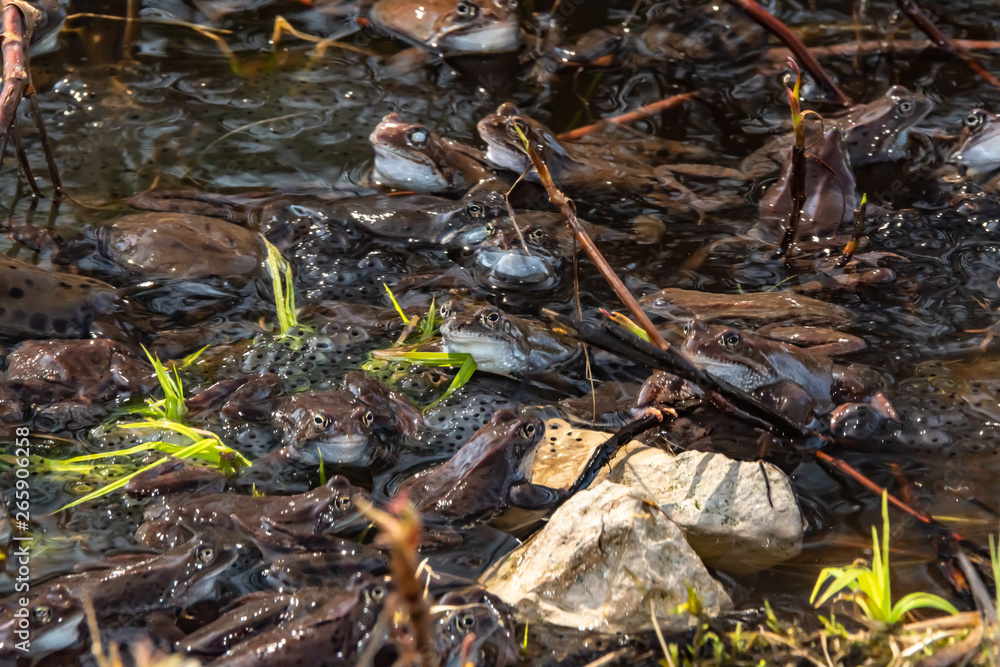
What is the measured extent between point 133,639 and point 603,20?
573 centimetres

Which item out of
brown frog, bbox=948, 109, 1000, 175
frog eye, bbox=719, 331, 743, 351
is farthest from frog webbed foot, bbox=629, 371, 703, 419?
brown frog, bbox=948, 109, 1000, 175

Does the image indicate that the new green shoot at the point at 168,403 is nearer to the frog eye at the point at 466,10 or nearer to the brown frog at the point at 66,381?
the brown frog at the point at 66,381

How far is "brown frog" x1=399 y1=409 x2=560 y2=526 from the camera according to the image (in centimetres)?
329

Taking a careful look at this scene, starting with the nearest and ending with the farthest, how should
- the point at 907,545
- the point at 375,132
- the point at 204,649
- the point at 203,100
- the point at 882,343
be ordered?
the point at 204,649 < the point at 907,545 < the point at 882,343 < the point at 375,132 < the point at 203,100

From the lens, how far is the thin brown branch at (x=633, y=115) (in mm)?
5820

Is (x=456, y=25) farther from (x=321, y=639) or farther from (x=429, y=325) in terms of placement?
(x=321, y=639)

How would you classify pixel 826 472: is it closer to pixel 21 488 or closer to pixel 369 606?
pixel 369 606

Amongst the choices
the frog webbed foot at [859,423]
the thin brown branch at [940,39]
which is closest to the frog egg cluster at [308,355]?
the frog webbed foot at [859,423]

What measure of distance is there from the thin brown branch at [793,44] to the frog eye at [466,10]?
6.22 ft

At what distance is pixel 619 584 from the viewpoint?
2857 millimetres

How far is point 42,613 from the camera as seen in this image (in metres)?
2.67

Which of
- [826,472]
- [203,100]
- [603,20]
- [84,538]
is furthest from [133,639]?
[603,20]

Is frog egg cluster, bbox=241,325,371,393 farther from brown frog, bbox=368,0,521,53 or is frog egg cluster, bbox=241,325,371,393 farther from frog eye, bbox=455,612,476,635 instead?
brown frog, bbox=368,0,521,53

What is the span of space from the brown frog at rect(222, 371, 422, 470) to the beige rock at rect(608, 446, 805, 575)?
3.63 ft
